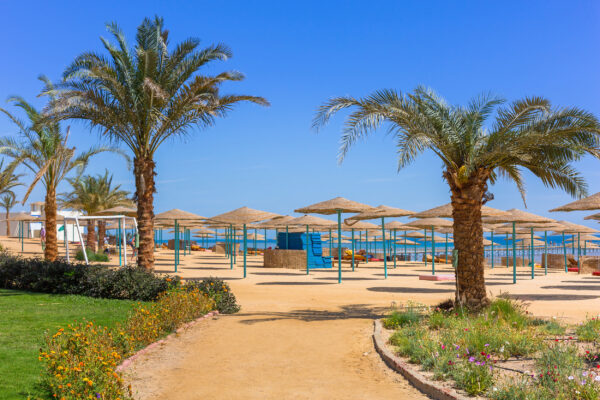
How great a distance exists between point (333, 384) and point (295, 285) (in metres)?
11.0

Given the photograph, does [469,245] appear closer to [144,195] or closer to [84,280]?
[84,280]

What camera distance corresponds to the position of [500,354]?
6840 mm

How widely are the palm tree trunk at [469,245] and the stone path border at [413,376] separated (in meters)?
2.83

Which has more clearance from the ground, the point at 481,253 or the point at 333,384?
the point at 481,253

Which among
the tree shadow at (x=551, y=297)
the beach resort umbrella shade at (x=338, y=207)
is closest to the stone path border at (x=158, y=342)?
the tree shadow at (x=551, y=297)

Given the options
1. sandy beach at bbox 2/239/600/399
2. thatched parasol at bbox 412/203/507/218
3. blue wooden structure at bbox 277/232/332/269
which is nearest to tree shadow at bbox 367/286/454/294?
sandy beach at bbox 2/239/600/399

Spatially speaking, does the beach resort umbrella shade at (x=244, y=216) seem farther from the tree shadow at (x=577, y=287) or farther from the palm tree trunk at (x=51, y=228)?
the tree shadow at (x=577, y=287)

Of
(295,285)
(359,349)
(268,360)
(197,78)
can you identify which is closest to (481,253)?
(359,349)

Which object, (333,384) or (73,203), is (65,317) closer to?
(333,384)

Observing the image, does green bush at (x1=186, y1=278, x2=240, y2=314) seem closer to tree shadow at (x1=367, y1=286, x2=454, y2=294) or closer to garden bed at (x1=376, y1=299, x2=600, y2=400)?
garden bed at (x1=376, y1=299, x2=600, y2=400)

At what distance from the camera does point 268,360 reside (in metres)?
7.24

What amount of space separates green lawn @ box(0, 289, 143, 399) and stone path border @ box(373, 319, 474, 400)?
4002 millimetres

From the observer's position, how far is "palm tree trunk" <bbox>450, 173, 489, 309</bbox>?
10.4 metres

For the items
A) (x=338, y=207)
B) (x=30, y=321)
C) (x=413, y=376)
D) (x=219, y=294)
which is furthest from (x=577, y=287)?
(x=30, y=321)
